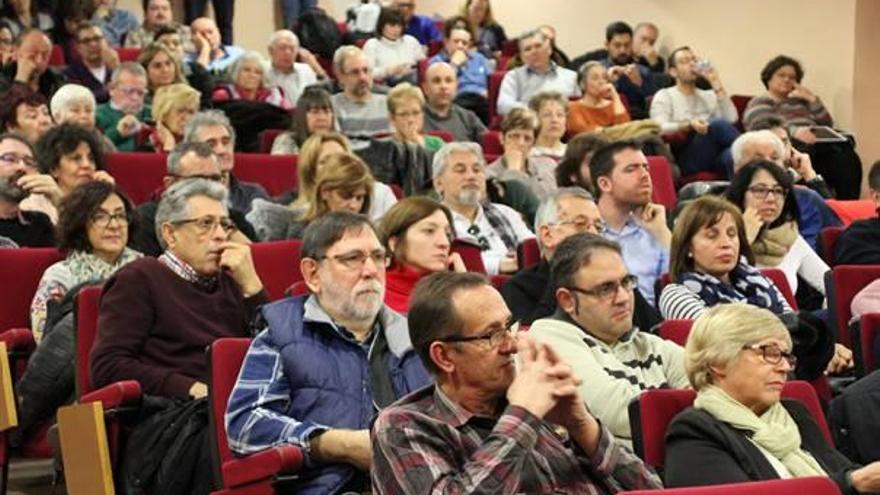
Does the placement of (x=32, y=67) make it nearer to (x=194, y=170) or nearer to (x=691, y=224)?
(x=194, y=170)

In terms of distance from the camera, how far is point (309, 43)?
1085cm

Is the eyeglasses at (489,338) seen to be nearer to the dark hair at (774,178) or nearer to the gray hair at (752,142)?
the dark hair at (774,178)

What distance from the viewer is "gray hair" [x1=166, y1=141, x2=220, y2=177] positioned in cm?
588

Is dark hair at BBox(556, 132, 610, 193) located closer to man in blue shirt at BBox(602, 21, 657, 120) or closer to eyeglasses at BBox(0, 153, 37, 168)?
eyeglasses at BBox(0, 153, 37, 168)

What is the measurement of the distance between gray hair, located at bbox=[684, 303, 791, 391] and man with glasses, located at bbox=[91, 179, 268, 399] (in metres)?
1.23

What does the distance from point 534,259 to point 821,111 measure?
410cm

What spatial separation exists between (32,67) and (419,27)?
3642 millimetres

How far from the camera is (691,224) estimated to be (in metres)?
4.86

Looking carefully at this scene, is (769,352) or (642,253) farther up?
(769,352)

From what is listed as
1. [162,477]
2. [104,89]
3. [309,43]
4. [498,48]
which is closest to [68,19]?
[104,89]

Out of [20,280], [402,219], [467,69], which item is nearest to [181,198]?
[402,219]

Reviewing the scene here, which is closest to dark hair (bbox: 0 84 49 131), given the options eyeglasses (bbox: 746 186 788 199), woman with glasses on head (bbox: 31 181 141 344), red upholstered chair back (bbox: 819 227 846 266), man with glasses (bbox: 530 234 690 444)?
woman with glasses on head (bbox: 31 181 141 344)

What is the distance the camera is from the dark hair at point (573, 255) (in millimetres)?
3932

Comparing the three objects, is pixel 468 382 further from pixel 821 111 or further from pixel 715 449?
pixel 821 111
